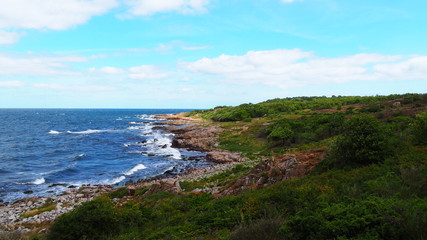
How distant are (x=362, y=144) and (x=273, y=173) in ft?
18.3

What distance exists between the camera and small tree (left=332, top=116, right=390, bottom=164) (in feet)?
47.1

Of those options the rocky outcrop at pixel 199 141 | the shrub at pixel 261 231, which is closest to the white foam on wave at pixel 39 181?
the rocky outcrop at pixel 199 141

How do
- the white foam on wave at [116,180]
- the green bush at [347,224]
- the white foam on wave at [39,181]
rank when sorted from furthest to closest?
the white foam on wave at [116,180], the white foam on wave at [39,181], the green bush at [347,224]

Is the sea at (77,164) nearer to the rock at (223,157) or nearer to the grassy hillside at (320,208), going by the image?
the rock at (223,157)

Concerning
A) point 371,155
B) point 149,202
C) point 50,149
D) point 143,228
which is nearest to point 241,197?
point 143,228

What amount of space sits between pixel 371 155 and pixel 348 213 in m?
8.34

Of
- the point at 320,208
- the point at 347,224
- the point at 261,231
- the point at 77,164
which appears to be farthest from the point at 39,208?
the point at 347,224

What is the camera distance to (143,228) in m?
12.0

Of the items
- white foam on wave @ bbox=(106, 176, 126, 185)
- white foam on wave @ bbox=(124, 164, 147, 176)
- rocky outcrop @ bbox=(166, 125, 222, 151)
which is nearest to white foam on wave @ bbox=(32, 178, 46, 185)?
white foam on wave @ bbox=(106, 176, 126, 185)

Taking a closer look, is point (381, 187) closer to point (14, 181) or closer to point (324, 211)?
point (324, 211)

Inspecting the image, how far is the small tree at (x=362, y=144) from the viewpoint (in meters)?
14.3

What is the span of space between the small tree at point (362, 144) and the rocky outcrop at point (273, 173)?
87.3 inches

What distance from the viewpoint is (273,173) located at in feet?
55.0

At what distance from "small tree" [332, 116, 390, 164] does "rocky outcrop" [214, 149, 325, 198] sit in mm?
2217
